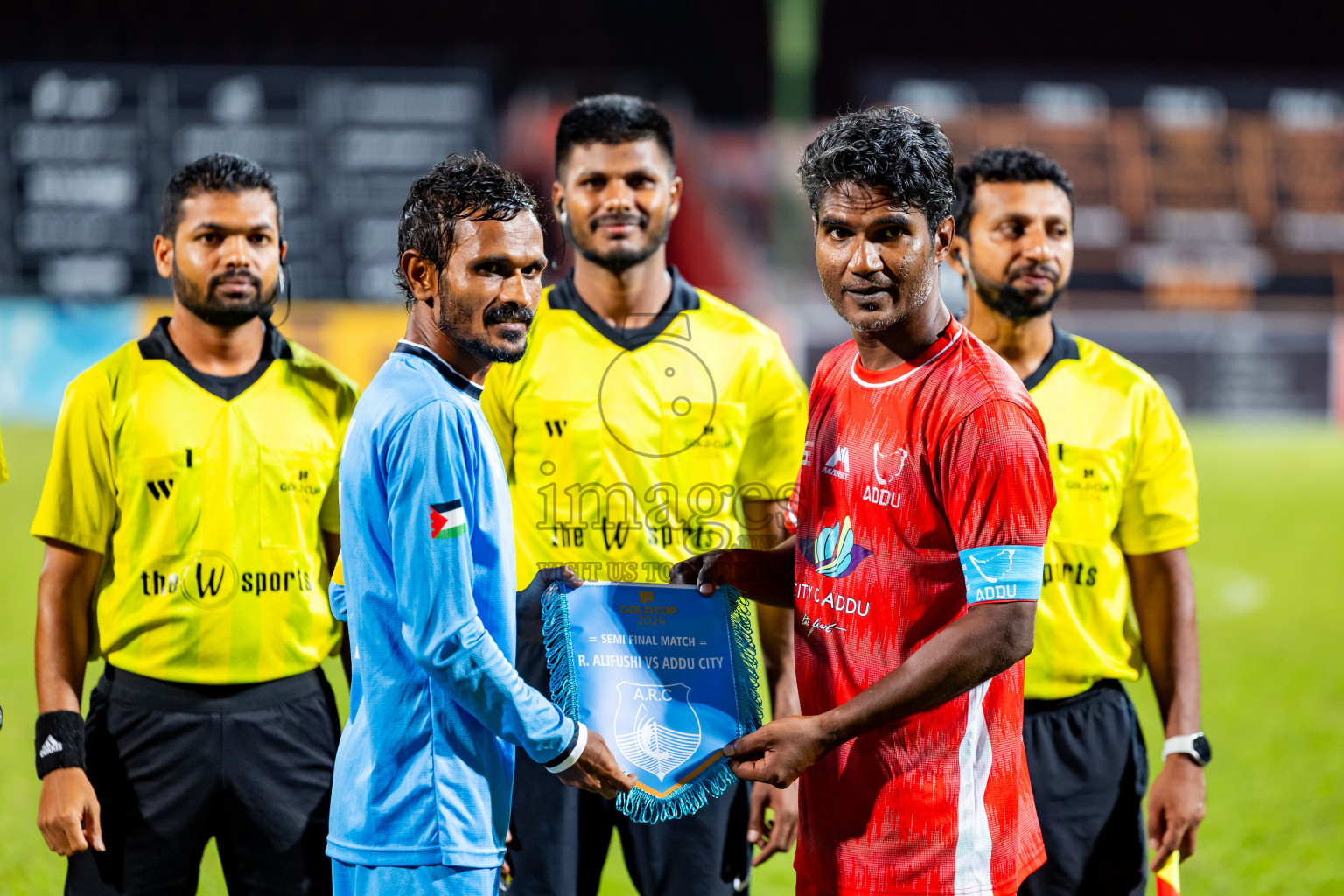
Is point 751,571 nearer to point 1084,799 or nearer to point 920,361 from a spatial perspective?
point 920,361

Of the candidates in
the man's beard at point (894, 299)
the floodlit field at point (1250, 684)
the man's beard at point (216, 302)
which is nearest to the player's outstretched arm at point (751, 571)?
the man's beard at point (894, 299)

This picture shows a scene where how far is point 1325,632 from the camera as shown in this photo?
7.90 meters

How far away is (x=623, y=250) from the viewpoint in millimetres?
2764

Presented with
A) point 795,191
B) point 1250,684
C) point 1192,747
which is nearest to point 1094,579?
point 1192,747

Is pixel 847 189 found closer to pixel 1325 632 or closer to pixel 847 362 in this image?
pixel 847 362

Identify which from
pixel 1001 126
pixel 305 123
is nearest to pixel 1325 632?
pixel 1001 126

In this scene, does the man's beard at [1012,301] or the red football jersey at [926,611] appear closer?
the red football jersey at [926,611]

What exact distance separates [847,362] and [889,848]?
83 centimetres

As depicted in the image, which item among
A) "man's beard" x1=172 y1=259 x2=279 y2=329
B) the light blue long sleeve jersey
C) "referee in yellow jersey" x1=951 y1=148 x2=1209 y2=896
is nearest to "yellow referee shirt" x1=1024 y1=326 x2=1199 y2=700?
"referee in yellow jersey" x1=951 y1=148 x2=1209 y2=896

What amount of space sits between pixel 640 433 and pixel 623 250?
0.44 metres

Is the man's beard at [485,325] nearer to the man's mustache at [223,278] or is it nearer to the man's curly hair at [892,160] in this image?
the man's curly hair at [892,160]

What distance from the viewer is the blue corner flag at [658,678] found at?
80.0 inches

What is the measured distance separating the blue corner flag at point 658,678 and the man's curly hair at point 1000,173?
121 cm

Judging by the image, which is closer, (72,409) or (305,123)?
(72,409)
